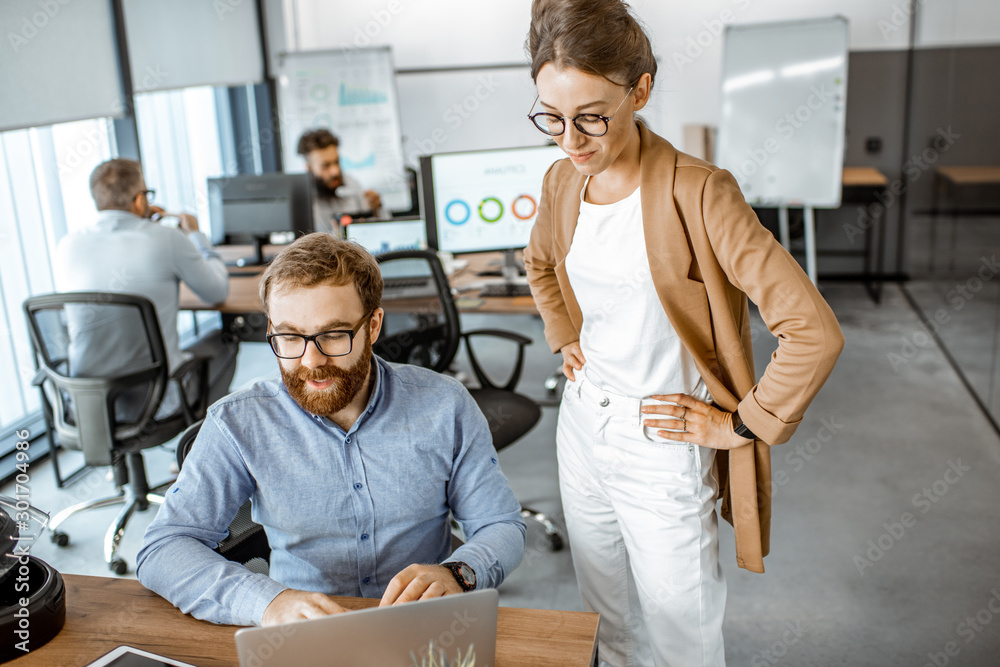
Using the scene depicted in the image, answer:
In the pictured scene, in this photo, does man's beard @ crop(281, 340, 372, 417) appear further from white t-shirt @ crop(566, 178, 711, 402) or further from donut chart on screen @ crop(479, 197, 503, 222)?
donut chart on screen @ crop(479, 197, 503, 222)

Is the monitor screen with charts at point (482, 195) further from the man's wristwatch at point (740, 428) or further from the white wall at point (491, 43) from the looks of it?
the white wall at point (491, 43)

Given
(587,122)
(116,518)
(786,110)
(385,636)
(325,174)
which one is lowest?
(116,518)

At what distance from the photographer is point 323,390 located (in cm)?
138

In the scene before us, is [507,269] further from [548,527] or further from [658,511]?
[658,511]

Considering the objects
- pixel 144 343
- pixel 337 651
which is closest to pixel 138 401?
pixel 144 343

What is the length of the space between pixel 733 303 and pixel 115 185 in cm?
231

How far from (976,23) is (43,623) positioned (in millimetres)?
4700

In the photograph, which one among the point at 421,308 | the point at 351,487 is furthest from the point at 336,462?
the point at 421,308

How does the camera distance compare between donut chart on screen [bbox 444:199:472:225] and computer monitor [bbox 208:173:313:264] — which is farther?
computer monitor [bbox 208:173:313:264]

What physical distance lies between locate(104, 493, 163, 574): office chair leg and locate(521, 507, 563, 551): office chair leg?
1369 mm

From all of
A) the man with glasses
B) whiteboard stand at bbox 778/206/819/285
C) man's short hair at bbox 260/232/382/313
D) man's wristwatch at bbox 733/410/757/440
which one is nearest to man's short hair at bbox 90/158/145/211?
the man with glasses

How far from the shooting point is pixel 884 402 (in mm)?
4039

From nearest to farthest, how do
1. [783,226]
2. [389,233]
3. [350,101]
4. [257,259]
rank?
[389,233], [257,259], [783,226], [350,101]

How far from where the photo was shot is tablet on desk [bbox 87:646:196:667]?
111cm
